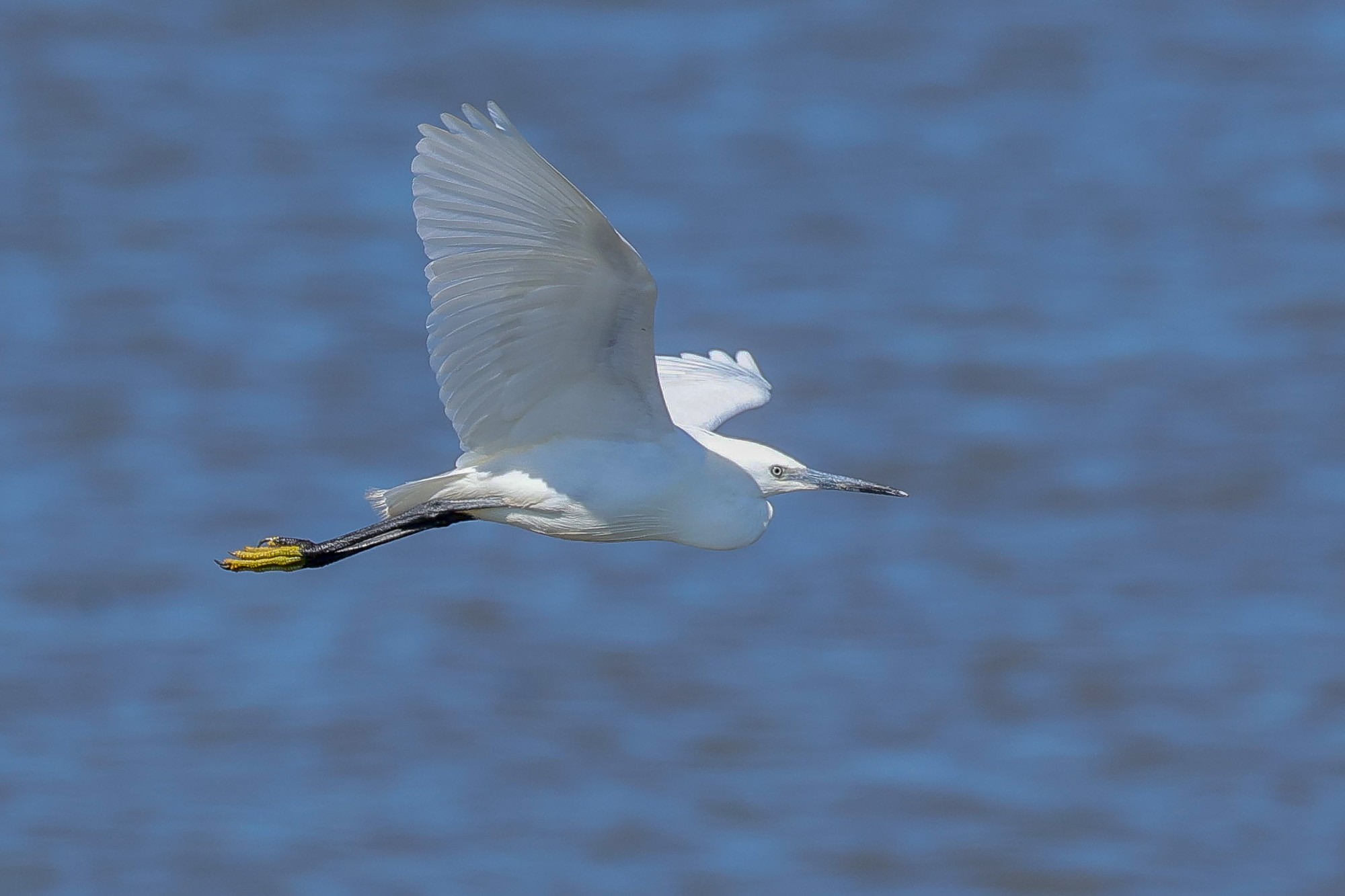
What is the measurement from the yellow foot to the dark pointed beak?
1843 mm

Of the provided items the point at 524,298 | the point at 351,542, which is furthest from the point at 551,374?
the point at 351,542

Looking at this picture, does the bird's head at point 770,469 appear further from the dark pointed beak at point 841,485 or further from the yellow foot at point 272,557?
the yellow foot at point 272,557

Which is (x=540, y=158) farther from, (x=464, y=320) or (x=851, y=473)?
(x=851, y=473)

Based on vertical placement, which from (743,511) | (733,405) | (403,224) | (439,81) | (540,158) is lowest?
(743,511)

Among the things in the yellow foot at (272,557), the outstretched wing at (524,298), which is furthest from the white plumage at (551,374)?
the yellow foot at (272,557)

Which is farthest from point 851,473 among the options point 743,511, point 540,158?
point 540,158

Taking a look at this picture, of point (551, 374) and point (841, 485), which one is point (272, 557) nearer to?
point (551, 374)

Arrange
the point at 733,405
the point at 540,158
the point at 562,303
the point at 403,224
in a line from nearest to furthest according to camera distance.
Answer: the point at 540,158 < the point at 562,303 < the point at 733,405 < the point at 403,224

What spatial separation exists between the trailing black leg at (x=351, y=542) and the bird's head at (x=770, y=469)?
86 cm

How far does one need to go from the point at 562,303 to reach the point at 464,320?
34 cm

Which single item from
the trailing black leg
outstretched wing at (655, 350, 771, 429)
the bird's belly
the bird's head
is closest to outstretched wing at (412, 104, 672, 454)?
the bird's belly

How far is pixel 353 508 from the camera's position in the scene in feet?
46.3

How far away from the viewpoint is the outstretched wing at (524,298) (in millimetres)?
6074

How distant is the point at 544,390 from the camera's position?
266 inches
